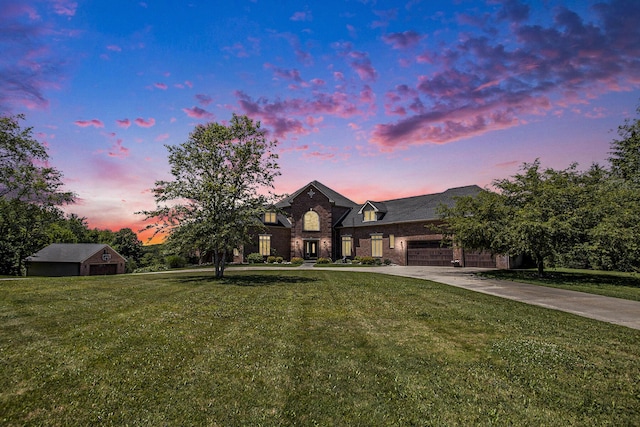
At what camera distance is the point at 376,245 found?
38.3 meters

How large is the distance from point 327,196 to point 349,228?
511cm

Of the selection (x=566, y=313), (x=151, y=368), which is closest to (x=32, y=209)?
(x=151, y=368)

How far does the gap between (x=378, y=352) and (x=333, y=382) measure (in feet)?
5.33

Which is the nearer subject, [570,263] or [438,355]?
[438,355]

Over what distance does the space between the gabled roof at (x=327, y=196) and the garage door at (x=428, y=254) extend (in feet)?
40.1

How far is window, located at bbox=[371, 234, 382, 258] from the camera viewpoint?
1495 inches

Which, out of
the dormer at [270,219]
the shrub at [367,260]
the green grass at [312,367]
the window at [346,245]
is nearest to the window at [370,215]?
the window at [346,245]

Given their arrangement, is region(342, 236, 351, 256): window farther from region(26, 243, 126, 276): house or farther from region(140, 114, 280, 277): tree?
region(26, 243, 126, 276): house

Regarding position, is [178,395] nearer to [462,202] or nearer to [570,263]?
[462,202]

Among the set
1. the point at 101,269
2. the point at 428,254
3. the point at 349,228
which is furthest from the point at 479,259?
the point at 101,269

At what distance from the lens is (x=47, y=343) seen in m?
6.71

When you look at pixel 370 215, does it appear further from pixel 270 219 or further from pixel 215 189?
pixel 215 189

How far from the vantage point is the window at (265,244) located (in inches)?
1606

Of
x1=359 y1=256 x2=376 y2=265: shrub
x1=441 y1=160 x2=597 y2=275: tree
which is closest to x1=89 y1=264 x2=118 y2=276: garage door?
x1=359 y1=256 x2=376 y2=265: shrub
